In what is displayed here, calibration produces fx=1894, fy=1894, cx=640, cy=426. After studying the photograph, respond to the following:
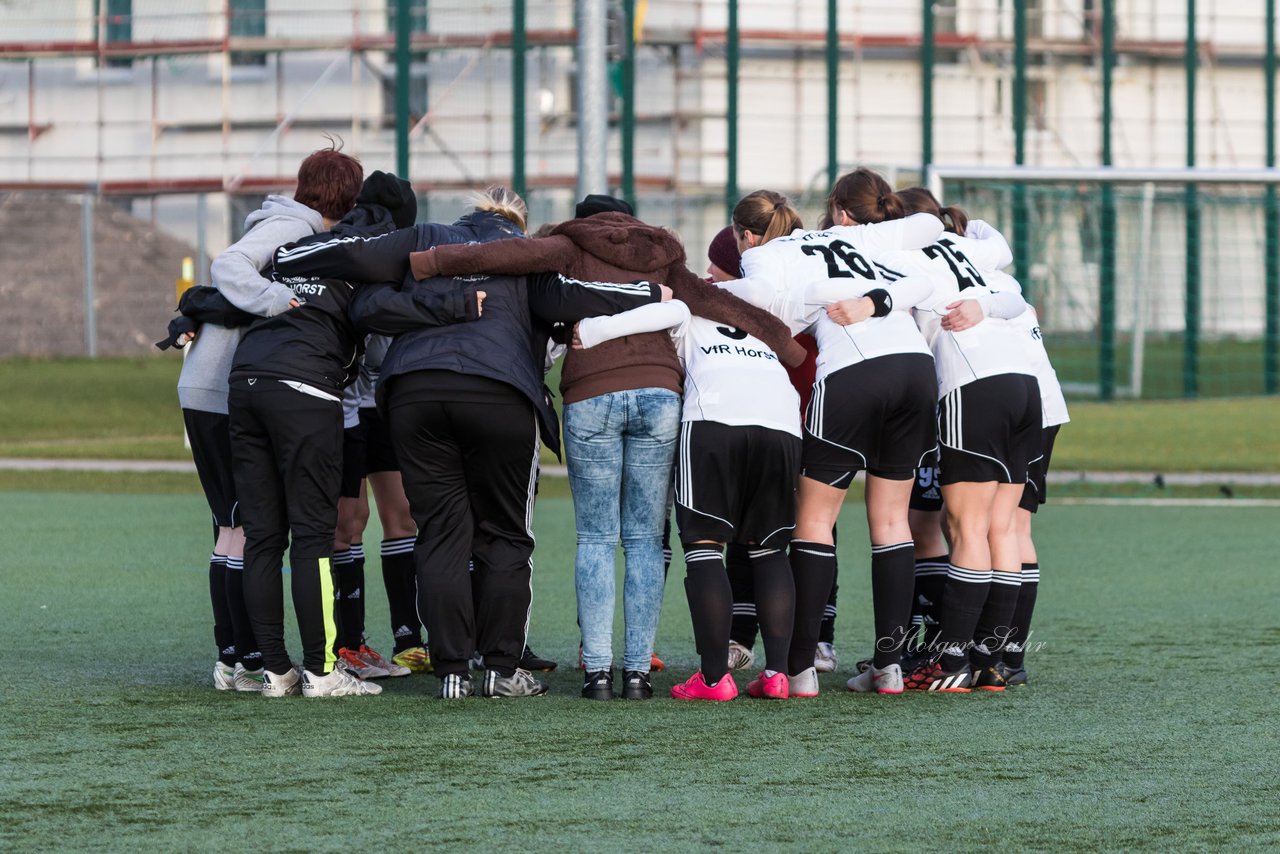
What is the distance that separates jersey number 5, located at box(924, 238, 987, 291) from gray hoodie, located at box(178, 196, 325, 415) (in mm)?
2134

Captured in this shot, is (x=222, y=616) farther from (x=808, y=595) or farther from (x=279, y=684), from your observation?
(x=808, y=595)

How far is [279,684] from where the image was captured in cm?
634

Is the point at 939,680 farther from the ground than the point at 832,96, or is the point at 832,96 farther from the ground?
the point at 832,96

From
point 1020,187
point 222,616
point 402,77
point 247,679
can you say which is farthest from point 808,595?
point 402,77

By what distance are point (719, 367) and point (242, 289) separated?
1.59 m

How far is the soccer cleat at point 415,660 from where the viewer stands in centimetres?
708

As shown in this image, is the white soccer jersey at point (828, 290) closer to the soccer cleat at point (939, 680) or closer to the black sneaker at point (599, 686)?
the soccer cleat at point (939, 680)

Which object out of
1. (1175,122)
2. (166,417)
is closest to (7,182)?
(166,417)

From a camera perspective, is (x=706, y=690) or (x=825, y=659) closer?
(x=706, y=690)

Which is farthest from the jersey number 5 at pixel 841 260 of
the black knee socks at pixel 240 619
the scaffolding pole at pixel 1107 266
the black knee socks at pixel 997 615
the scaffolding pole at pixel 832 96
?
the scaffolding pole at pixel 832 96

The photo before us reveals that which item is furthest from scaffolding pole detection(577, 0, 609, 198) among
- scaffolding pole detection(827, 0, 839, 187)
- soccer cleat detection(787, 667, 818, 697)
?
scaffolding pole detection(827, 0, 839, 187)

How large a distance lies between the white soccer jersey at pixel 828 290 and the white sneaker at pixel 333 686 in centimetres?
183

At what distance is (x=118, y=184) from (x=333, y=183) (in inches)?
1099

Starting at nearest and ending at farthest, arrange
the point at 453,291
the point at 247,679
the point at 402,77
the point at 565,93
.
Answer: the point at 453,291
the point at 247,679
the point at 402,77
the point at 565,93
